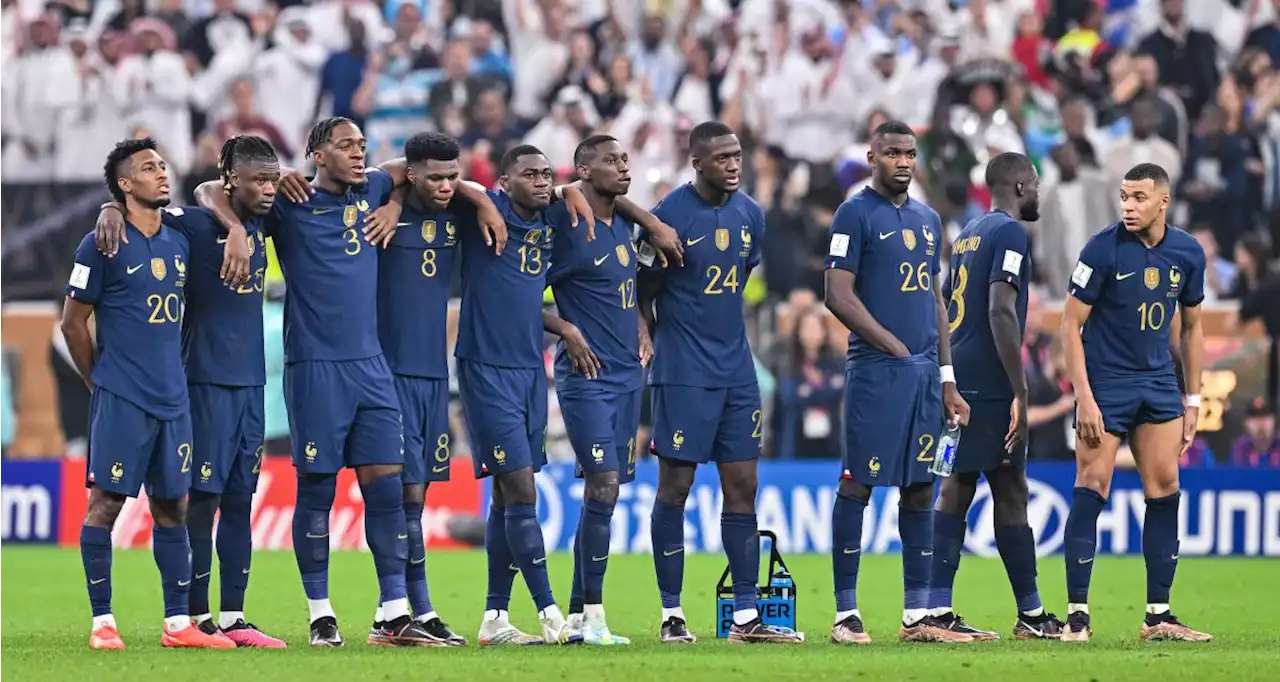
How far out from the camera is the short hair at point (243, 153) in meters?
11.2

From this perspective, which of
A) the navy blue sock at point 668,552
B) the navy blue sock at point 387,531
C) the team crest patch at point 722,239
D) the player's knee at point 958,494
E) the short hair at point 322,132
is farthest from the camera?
the player's knee at point 958,494

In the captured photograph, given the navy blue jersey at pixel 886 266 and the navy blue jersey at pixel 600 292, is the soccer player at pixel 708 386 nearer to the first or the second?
the navy blue jersey at pixel 600 292

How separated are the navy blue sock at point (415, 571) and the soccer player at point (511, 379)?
1.23 ft

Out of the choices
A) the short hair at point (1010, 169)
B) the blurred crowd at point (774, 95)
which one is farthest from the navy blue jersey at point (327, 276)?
the blurred crowd at point (774, 95)

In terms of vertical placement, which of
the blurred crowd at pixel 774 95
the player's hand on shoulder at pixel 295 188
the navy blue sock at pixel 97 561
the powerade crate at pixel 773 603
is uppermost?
the blurred crowd at pixel 774 95

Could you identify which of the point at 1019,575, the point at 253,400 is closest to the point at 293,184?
the point at 253,400

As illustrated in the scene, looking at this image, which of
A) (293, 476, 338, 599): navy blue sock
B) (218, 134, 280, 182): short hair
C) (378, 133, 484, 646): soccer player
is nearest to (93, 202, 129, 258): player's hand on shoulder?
(218, 134, 280, 182): short hair

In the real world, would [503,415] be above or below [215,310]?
below

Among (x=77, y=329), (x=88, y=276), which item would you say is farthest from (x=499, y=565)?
(x=88, y=276)

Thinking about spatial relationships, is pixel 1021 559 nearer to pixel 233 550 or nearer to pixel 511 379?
pixel 511 379

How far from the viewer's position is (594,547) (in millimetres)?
11508

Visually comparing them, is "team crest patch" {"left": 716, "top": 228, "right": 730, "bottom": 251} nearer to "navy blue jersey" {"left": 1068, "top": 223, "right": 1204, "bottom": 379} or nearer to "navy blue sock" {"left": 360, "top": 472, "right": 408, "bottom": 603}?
"navy blue jersey" {"left": 1068, "top": 223, "right": 1204, "bottom": 379}

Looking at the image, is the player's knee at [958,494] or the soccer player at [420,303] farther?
the player's knee at [958,494]

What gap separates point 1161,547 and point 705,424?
107 inches
